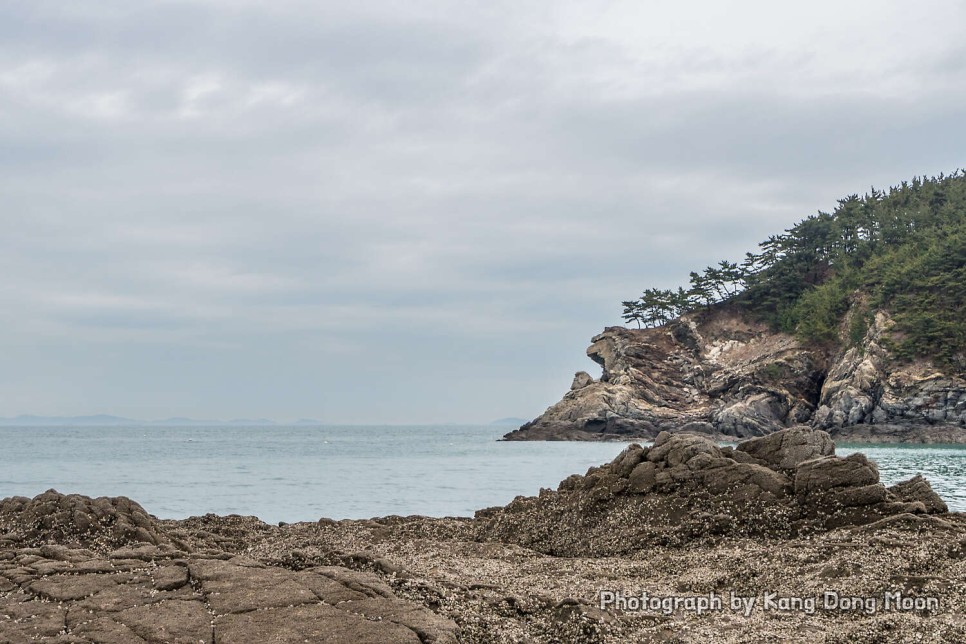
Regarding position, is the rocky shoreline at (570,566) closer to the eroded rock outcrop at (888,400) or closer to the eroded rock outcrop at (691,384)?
the eroded rock outcrop at (888,400)

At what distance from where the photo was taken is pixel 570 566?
44.1 ft

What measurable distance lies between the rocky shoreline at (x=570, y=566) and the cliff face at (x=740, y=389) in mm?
64884

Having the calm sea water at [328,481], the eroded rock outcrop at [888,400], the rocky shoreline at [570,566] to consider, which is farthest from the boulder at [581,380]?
the rocky shoreline at [570,566]

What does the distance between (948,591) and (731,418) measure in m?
79.5

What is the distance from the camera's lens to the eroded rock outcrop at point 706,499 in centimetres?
1485

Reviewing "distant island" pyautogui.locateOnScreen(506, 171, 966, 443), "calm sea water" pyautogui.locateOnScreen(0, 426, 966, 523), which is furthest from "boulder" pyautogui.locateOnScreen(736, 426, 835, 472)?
"distant island" pyautogui.locateOnScreen(506, 171, 966, 443)

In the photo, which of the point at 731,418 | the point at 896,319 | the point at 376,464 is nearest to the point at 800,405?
the point at 731,418

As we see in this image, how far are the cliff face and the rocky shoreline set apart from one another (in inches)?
2555

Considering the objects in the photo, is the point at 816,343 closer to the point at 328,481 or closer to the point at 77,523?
the point at 328,481

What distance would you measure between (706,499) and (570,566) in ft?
12.3

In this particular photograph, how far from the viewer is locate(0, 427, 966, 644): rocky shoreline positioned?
8391mm

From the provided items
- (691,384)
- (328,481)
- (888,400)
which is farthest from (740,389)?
(328,481)

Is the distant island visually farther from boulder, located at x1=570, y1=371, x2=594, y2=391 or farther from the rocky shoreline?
the rocky shoreline

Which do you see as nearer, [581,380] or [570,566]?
[570,566]
